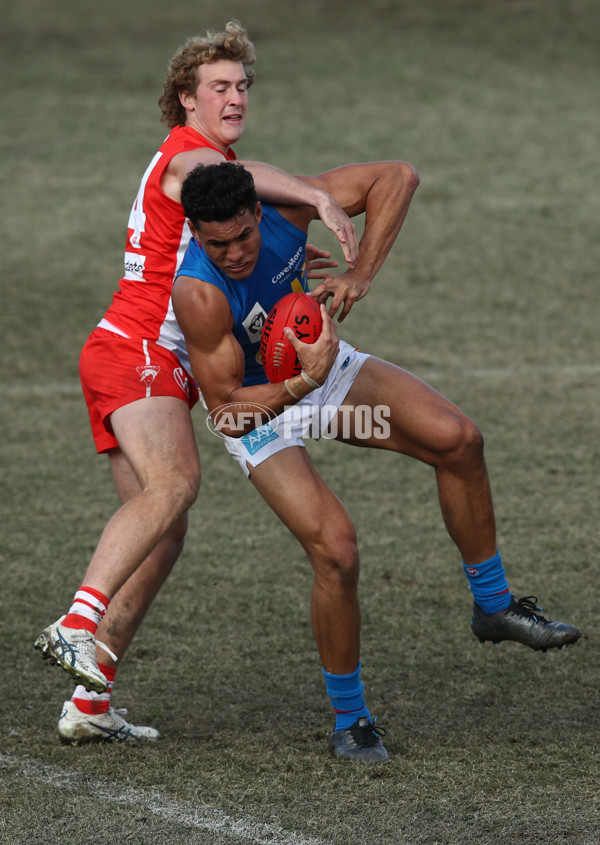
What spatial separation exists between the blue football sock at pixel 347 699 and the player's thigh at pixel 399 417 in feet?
3.26

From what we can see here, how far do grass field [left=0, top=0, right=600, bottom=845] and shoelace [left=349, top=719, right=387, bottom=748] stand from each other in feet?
0.49

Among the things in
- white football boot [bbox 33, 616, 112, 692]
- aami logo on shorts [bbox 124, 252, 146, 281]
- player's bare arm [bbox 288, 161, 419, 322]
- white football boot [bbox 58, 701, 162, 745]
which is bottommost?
white football boot [bbox 58, 701, 162, 745]

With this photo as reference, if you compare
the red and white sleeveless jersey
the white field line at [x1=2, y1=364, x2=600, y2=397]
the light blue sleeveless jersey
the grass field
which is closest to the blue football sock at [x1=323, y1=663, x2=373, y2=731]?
the grass field

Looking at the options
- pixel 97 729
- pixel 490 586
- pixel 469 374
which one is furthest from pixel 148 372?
pixel 469 374

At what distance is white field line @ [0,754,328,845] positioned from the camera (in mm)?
4227

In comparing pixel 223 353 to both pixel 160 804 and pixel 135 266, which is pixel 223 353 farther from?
pixel 160 804

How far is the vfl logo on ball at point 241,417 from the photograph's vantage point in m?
4.84

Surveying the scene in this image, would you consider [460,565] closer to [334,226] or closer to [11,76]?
[334,226]

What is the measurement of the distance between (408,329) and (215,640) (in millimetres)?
6283

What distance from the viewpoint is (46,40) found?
901 inches

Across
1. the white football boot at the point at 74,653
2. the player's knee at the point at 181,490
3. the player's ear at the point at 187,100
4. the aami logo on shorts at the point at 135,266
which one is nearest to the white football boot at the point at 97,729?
the white football boot at the point at 74,653

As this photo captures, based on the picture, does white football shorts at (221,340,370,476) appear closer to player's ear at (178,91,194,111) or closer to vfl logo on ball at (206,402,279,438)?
vfl logo on ball at (206,402,279,438)

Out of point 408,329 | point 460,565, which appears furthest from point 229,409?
point 408,329

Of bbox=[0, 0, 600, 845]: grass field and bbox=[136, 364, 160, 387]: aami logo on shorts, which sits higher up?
bbox=[136, 364, 160, 387]: aami logo on shorts
